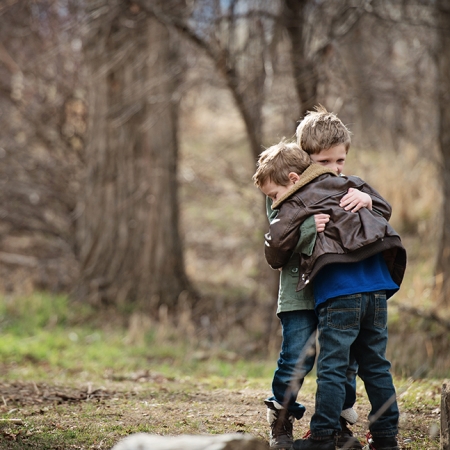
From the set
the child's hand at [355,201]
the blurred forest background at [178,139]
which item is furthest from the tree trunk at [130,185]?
the child's hand at [355,201]

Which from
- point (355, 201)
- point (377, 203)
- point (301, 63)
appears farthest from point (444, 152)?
point (355, 201)

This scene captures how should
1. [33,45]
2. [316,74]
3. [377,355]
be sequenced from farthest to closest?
[33,45] < [316,74] < [377,355]

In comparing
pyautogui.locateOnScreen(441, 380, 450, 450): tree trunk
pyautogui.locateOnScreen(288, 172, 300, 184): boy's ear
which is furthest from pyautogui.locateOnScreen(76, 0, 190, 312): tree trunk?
pyautogui.locateOnScreen(441, 380, 450, 450): tree trunk

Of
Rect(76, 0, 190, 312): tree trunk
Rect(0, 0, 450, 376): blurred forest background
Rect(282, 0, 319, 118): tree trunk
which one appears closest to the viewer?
Rect(282, 0, 319, 118): tree trunk

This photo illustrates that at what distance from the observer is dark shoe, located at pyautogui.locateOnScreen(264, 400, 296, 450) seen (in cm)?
331

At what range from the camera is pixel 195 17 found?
6.34 metres

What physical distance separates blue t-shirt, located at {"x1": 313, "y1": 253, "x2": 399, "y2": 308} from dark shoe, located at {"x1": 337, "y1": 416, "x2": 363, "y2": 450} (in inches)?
28.5

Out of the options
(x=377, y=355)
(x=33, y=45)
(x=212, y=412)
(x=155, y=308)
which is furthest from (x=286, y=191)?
(x=33, y=45)

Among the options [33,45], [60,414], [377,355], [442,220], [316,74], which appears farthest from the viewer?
[33,45]

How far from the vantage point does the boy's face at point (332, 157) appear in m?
3.38

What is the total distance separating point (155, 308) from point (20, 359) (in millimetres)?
2127

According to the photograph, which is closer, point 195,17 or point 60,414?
point 60,414

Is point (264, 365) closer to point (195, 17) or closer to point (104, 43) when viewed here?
point (195, 17)

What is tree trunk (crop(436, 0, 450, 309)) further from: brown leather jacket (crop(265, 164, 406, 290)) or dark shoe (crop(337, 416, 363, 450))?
brown leather jacket (crop(265, 164, 406, 290))
